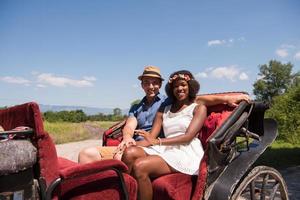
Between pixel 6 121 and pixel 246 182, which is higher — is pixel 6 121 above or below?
above

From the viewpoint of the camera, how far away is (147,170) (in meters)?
3.00

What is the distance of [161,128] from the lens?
387 centimetres

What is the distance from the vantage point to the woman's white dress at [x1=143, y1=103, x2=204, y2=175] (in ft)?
10.4

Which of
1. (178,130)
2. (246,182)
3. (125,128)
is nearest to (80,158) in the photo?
(125,128)

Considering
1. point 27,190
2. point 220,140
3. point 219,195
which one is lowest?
point 219,195

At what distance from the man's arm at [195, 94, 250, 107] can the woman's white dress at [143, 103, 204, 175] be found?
4.5 inches

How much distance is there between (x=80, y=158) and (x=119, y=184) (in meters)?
0.88

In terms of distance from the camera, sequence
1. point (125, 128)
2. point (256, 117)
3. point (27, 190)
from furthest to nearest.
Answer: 1. point (125, 128)
2. point (256, 117)
3. point (27, 190)

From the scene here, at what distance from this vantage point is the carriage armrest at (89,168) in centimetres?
240

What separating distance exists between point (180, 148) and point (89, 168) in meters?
1.14

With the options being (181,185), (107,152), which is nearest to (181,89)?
(107,152)

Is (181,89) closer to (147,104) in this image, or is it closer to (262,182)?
(147,104)

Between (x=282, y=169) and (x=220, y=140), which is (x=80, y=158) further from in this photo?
(x=282, y=169)

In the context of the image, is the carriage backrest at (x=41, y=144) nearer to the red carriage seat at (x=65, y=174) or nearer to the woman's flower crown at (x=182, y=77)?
the red carriage seat at (x=65, y=174)
